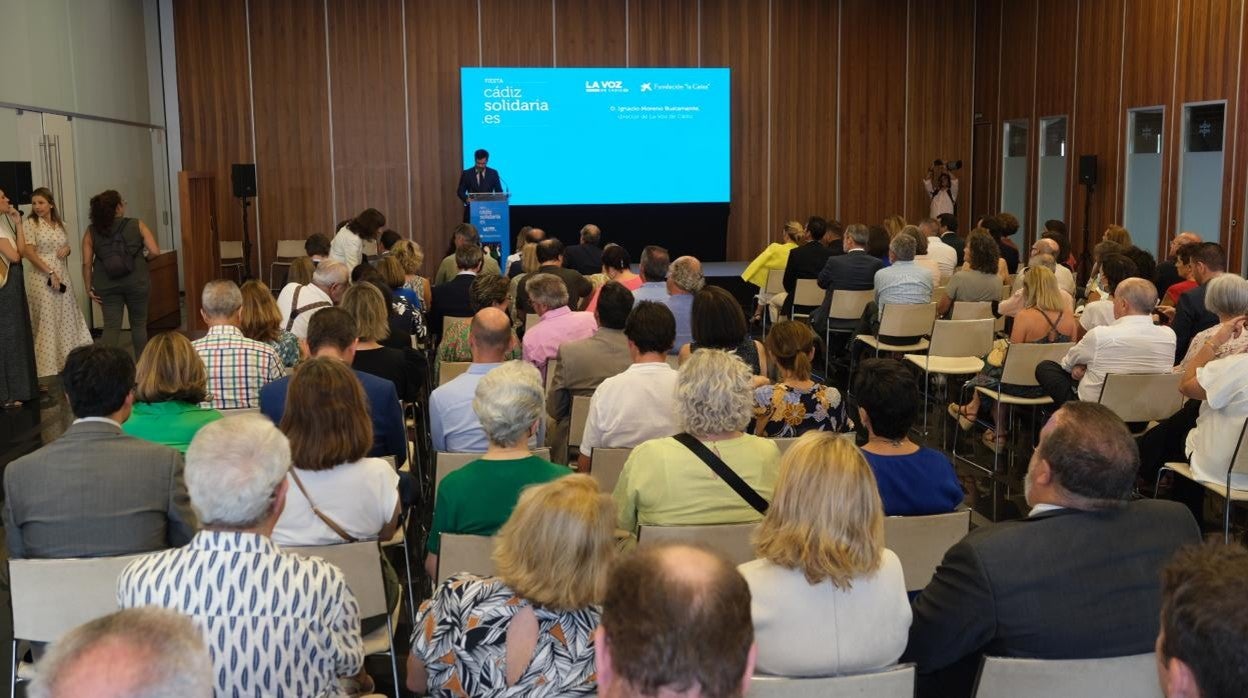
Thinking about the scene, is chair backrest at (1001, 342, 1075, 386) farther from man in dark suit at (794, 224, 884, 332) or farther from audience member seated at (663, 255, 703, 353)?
man in dark suit at (794, 224, 884, 332)

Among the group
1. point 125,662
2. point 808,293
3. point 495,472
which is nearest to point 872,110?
point 808,293

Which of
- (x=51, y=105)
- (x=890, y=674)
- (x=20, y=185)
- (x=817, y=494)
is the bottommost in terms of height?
(x=890, y=674)

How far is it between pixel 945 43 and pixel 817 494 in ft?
51.8

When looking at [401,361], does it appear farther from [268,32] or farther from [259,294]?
[268,32]

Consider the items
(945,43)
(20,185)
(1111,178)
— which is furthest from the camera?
(945,43)

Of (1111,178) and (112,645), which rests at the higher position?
(1111,178)

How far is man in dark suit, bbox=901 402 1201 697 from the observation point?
280 centimetres

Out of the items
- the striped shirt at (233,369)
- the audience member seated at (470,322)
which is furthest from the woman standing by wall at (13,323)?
the striped shirt at (233,369)

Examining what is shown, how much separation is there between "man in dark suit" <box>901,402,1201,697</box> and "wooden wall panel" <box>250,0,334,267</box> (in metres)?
14.3

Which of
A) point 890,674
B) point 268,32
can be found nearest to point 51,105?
point 268,32

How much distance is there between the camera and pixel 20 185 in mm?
9242

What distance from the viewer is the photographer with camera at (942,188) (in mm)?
16453

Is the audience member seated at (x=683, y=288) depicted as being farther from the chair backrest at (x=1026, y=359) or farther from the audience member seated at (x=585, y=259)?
the audience member seated at (x=585, y=259)

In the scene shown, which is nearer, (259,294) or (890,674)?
(890,674)
